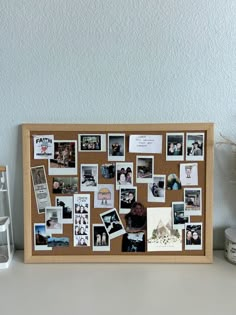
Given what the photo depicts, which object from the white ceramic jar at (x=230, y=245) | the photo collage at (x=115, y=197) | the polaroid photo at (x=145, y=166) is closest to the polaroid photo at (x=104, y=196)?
the photo collage at (x=115, y=197)

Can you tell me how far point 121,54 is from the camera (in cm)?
124

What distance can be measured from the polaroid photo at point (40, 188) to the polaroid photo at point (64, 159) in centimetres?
3

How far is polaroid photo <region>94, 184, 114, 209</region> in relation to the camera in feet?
4.18

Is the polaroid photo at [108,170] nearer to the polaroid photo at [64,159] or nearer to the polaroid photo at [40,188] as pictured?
the polaroid photo at [64,159]

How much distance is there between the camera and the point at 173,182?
127 centimetres

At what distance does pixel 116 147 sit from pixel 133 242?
0.31m

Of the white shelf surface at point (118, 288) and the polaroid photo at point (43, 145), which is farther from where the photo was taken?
the polaroid photo at point (43, 145)

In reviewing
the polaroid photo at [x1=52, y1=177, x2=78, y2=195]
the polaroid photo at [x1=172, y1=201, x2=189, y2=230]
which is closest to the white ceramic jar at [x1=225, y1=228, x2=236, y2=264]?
the polaroid photo at [x1=172, y1=201, x2=189, y2=230]

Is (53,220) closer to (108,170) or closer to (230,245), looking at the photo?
(108,170)

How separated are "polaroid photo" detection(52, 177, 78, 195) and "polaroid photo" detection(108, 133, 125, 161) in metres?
0.14

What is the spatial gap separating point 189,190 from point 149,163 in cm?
16

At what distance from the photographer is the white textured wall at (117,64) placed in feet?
3.99

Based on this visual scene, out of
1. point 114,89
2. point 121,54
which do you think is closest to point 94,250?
point 114,89

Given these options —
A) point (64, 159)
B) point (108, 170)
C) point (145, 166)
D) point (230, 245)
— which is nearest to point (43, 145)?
point (64, 159)
